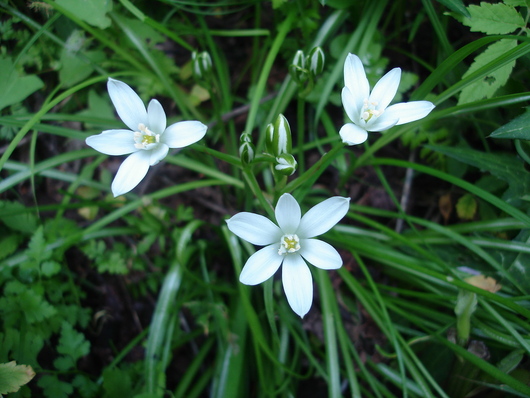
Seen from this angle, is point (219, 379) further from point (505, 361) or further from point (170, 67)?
point (170, 67)

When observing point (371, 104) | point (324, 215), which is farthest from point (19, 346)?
point (371, 104)

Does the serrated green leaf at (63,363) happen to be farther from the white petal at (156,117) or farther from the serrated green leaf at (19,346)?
the white petal at (156,117)

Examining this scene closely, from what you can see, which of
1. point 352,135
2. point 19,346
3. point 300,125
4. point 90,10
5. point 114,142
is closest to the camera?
point 352,135

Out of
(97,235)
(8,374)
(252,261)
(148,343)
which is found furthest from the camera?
(97,235)

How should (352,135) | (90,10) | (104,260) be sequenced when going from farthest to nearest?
(104,260) < (90,10) < (352,135)

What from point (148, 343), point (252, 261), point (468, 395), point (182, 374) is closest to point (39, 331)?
point (148, 343)

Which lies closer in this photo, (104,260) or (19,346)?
(19,346)

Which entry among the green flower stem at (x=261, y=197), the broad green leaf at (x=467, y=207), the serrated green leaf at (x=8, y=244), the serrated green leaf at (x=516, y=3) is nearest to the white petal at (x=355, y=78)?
the green flower stem at (x=261, y=197)

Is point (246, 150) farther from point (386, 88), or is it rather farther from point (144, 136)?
point (386, 88)
